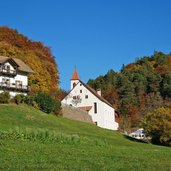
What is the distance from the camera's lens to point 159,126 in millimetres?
53750

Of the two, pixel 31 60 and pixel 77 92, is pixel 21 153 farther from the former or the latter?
pixel 77 92

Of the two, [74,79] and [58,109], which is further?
[74,79]

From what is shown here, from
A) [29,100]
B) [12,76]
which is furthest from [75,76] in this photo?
[29,100]

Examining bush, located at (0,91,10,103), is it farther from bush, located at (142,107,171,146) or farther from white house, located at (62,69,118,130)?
white house, located at (62,69,118,130)

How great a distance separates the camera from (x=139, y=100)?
121 meters

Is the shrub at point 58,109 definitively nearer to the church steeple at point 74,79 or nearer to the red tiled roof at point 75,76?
the church steeple at point 74,79

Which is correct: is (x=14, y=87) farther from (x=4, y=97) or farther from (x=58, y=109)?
(x=4, y=97)

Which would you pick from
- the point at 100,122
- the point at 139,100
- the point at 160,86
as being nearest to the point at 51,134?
the point at 100,122

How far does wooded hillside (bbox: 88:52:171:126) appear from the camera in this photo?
114181mm

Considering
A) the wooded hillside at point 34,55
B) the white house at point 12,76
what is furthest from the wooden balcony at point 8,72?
the wooded hillside at point 34,55

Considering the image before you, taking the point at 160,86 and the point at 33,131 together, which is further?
the point at 160,86

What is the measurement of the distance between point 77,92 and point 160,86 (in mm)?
44820

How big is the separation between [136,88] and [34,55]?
49291mm

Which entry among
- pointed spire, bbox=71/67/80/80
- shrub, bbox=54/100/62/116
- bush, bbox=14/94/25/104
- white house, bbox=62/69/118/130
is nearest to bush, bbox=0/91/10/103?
bush, bbox=14/94/25/104
